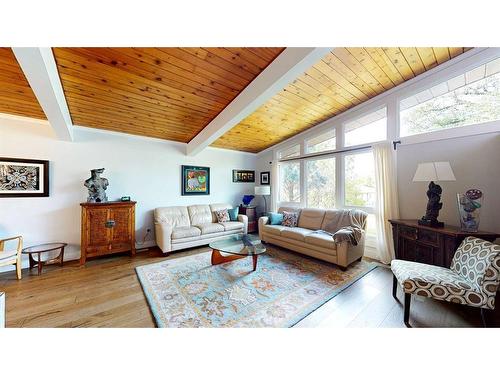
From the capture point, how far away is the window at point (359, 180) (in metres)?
3.36

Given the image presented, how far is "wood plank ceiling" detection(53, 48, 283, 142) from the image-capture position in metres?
1.87

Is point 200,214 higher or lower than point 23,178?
lower

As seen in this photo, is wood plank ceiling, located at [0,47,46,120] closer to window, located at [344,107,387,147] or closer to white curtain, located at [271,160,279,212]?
white curtain, located at [271,160,279,212]

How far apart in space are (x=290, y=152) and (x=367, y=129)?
1.87 m

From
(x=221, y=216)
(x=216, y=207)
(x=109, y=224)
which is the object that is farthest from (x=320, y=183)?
(x=109, y=224)

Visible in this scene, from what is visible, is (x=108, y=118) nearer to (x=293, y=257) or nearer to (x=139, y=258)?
(x=139, y=258)

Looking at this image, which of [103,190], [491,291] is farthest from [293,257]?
[103,190]

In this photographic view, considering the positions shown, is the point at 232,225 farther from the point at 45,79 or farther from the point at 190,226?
the point at 45,79

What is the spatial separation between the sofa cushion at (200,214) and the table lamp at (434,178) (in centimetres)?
380

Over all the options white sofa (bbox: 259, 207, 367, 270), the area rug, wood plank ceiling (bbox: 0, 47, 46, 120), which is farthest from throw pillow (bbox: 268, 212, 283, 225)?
wood plank ceiling (bbox: 0, 47, 46, 120)

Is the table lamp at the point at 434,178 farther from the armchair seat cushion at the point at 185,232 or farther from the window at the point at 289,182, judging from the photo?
the armchair seat cushion at the point at 185,232

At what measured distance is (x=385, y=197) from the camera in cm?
302

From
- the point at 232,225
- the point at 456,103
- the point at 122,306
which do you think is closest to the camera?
the point at 122,306
